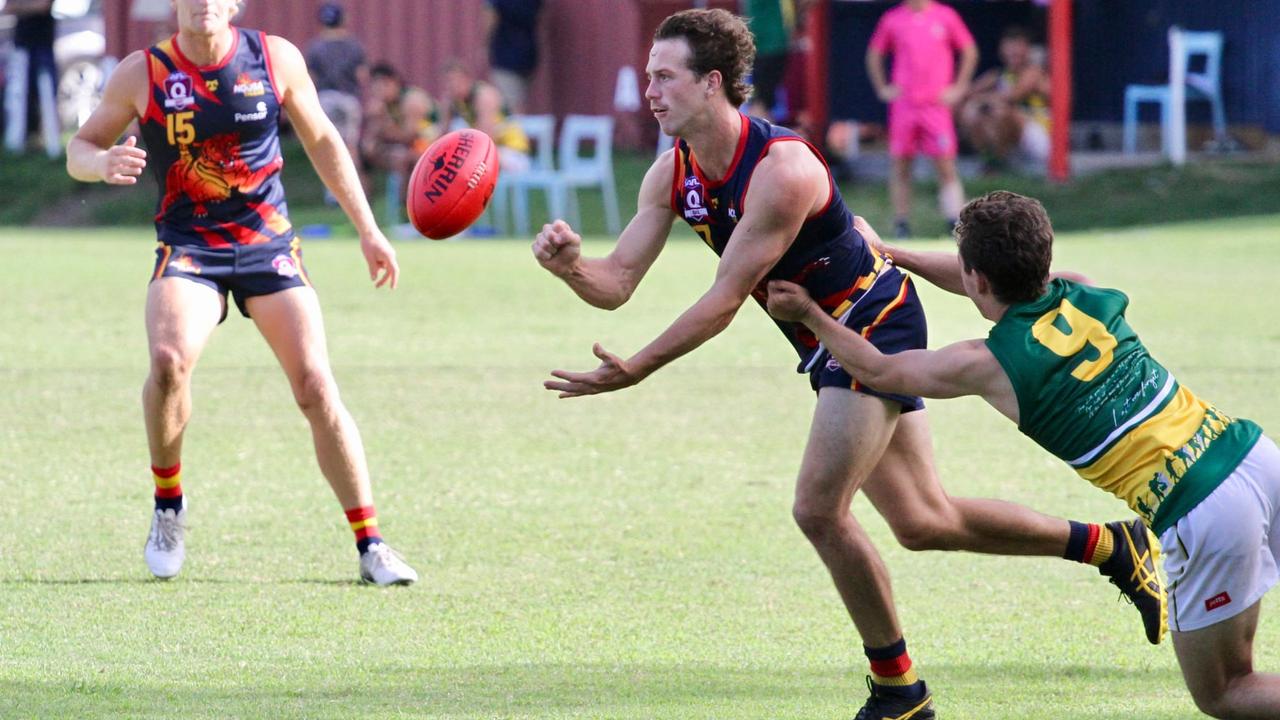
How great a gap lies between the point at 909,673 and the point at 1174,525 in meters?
0.96

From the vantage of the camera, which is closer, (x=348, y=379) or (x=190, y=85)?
(x=190, y=85)

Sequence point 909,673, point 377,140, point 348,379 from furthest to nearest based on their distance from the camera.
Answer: point 377,140, point 348,379, point 909,673

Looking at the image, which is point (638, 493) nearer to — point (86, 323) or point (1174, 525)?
point (1174, 525)

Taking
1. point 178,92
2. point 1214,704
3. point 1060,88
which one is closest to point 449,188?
point 178,92

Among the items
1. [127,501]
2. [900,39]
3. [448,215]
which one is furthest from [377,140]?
[448,215]

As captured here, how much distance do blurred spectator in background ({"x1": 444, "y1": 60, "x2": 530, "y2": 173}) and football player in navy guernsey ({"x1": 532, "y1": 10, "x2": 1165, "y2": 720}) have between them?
1414 centimetres

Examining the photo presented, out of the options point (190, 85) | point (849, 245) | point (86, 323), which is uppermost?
point (190, 85)

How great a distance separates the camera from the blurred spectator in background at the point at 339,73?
21375mm

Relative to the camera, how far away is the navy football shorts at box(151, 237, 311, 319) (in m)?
6.63

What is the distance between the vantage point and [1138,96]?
22.5 meters

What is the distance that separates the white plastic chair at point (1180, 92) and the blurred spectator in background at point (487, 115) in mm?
7723

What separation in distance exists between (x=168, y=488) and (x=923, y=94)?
41.7 feet

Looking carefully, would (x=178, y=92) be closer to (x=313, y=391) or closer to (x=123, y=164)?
(x=123, y=164)

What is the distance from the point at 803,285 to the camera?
17.1ft
